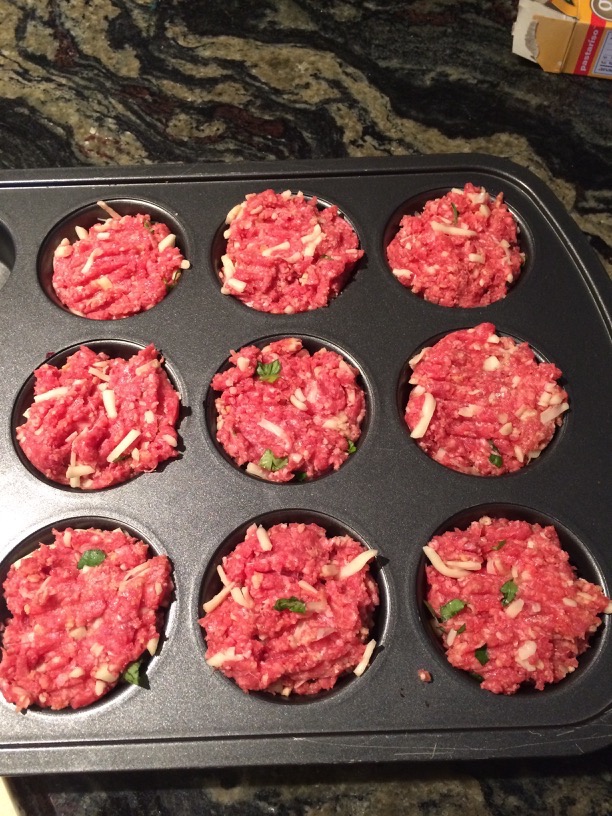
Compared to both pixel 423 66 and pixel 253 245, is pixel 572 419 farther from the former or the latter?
pixel 423 66

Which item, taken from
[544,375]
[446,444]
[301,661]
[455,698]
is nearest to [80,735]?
[301,661]

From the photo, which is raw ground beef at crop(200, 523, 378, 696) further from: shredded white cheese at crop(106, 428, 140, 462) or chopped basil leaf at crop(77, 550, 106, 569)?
shredded white cheese at crop(106, 428, 140, 462)

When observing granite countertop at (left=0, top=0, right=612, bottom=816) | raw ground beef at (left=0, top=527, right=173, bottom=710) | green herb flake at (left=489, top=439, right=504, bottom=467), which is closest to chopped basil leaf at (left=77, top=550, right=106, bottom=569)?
raw ground beef at (left=0, top=527, right=173, bottom=710)

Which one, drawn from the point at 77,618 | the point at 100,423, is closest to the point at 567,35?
the point at 100,423

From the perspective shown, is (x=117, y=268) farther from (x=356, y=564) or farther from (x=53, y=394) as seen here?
(x=356, y=564)

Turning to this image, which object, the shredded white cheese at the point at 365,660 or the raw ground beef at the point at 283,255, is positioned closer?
the shredded white cheese at the point at 365,660

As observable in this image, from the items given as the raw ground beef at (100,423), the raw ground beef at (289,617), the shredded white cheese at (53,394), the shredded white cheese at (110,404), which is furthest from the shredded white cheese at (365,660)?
the shredded white cheese at (53,394)

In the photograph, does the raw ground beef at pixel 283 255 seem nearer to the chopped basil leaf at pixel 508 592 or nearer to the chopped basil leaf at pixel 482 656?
the chopped basil leaf at pixel 508 592
